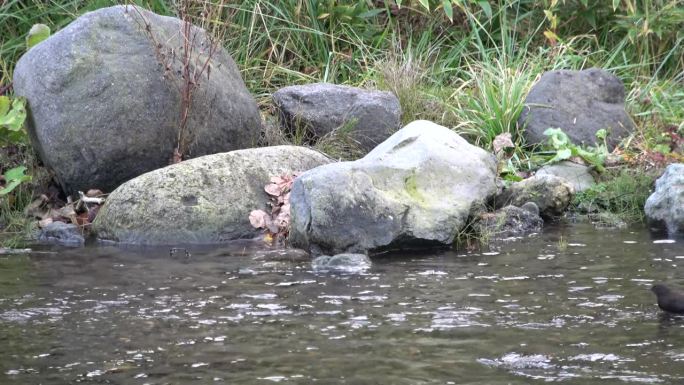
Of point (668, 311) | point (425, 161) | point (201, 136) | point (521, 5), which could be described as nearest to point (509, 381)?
point (668, 311)

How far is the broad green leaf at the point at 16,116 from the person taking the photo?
31.4ft

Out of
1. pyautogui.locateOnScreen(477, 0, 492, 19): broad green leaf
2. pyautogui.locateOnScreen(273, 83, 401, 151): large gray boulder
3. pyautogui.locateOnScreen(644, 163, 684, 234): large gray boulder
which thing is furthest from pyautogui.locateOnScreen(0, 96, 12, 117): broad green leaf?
pyautogui.locateOnScreen(644, 163, 684, 234): large gray boulder

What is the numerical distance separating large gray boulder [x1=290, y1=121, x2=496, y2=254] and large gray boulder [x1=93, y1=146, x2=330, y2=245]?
2.99 feet

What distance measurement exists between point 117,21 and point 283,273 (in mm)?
3679

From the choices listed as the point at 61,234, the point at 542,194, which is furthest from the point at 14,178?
the point at 542,194

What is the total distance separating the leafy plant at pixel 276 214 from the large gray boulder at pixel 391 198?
482 mm

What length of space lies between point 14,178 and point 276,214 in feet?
7.84

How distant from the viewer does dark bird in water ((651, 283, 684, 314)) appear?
575cm

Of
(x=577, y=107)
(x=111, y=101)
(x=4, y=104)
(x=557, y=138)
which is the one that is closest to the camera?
(x=111, y=101)

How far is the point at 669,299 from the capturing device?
5.79 m

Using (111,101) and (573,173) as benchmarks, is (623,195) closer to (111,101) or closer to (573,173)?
(573,173)

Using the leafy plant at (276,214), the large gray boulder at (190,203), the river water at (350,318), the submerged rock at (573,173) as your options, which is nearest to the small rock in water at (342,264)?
the river water at (350,318)

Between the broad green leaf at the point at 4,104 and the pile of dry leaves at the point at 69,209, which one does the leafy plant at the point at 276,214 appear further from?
the broad green leaf at the point at 4,104

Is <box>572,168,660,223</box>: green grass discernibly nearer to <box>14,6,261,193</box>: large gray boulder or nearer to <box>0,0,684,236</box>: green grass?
<box>0,0,684,236</box>: green grass
